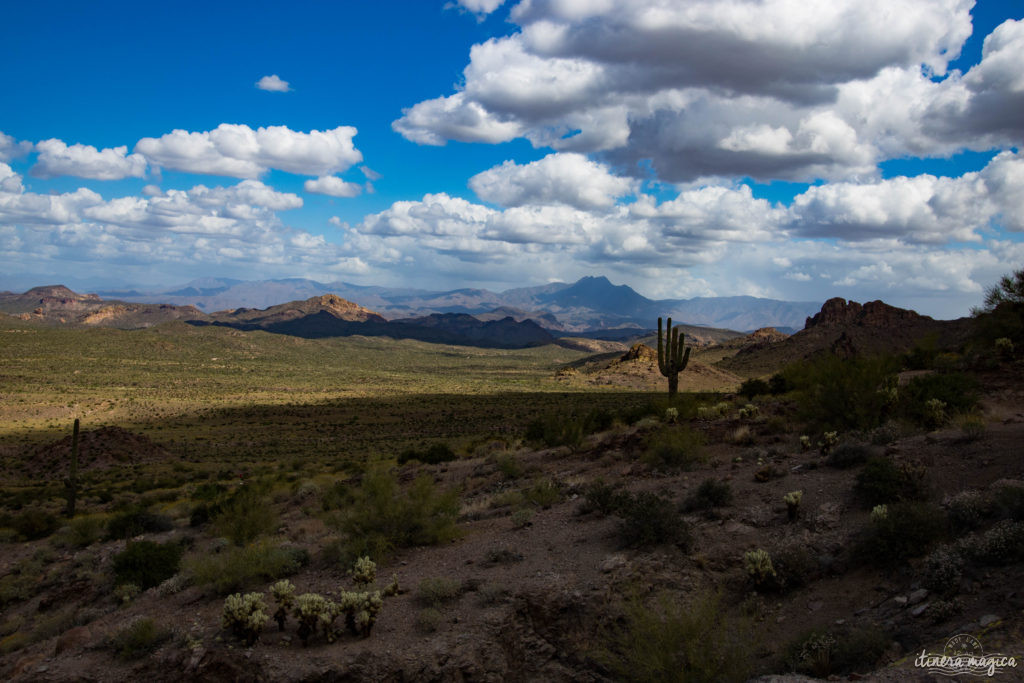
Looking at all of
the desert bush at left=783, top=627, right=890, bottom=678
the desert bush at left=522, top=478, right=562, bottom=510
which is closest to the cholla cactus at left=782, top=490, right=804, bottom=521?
the desert bush at left=783, top=627, right=890, bottom=678

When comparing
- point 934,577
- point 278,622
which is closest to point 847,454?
point 934,577

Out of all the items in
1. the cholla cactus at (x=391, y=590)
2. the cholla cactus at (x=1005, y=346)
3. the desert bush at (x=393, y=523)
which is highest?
the cholla cactus at (x=1005, y=346)

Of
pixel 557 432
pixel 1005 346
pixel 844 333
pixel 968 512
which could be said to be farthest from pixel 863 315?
pixel 968 512

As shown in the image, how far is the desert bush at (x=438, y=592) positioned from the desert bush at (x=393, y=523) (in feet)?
8.10

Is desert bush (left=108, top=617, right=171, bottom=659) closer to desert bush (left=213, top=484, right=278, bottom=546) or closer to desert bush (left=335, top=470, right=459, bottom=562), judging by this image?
desert bush (left=335, top=470, right=459, bottom=562)

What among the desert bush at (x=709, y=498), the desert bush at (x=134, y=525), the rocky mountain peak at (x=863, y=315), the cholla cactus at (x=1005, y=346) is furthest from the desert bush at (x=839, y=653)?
the rocky mountain peak at (x=863, y=315)

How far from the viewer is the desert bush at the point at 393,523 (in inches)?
491

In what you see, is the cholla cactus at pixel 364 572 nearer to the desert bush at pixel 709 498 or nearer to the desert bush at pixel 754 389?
the desert bush at pixel 709 498

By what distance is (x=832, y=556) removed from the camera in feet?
30.3

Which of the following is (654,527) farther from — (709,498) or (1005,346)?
(1005,346)

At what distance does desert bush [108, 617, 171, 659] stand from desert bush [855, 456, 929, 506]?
1201 cm

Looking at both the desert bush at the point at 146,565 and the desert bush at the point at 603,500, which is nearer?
the desert bush at the point at 603,500

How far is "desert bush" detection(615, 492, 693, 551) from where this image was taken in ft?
34.1

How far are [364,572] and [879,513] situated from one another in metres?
8.75
